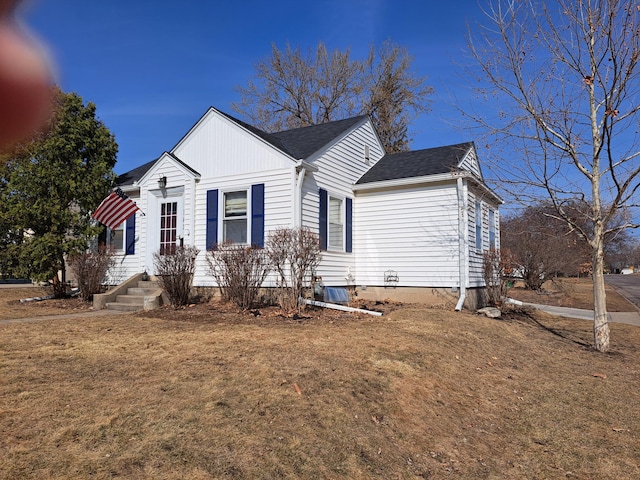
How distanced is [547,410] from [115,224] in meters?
11.2

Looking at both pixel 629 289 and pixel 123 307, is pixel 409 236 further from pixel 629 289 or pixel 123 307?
pixel 629 289

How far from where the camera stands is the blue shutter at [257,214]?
36.6ft

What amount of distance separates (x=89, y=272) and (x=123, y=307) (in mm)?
2034

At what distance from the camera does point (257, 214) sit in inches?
444

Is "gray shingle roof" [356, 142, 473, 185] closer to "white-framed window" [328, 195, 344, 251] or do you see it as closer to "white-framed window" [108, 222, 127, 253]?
"white-framed window" [328, 195, 344, 251]

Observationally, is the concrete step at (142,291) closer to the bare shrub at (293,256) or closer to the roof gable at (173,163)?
the roof gable at (173,163)

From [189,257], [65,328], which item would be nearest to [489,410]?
[65,328]

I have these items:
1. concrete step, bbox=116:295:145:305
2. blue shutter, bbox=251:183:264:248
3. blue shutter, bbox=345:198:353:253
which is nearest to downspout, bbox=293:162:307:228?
blue shutter, bbox=251:183:264:248

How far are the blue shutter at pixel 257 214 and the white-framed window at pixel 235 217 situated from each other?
0.32 m

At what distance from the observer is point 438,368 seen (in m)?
6.08

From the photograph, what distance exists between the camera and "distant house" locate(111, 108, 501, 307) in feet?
37.3

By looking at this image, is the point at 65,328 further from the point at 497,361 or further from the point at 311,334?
the point at 497,361

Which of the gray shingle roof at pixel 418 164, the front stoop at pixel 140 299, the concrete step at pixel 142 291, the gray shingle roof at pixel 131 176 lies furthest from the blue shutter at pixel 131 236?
the gray shingle roof at pixel 418 164

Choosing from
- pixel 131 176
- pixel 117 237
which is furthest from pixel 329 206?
pixel 131 176
